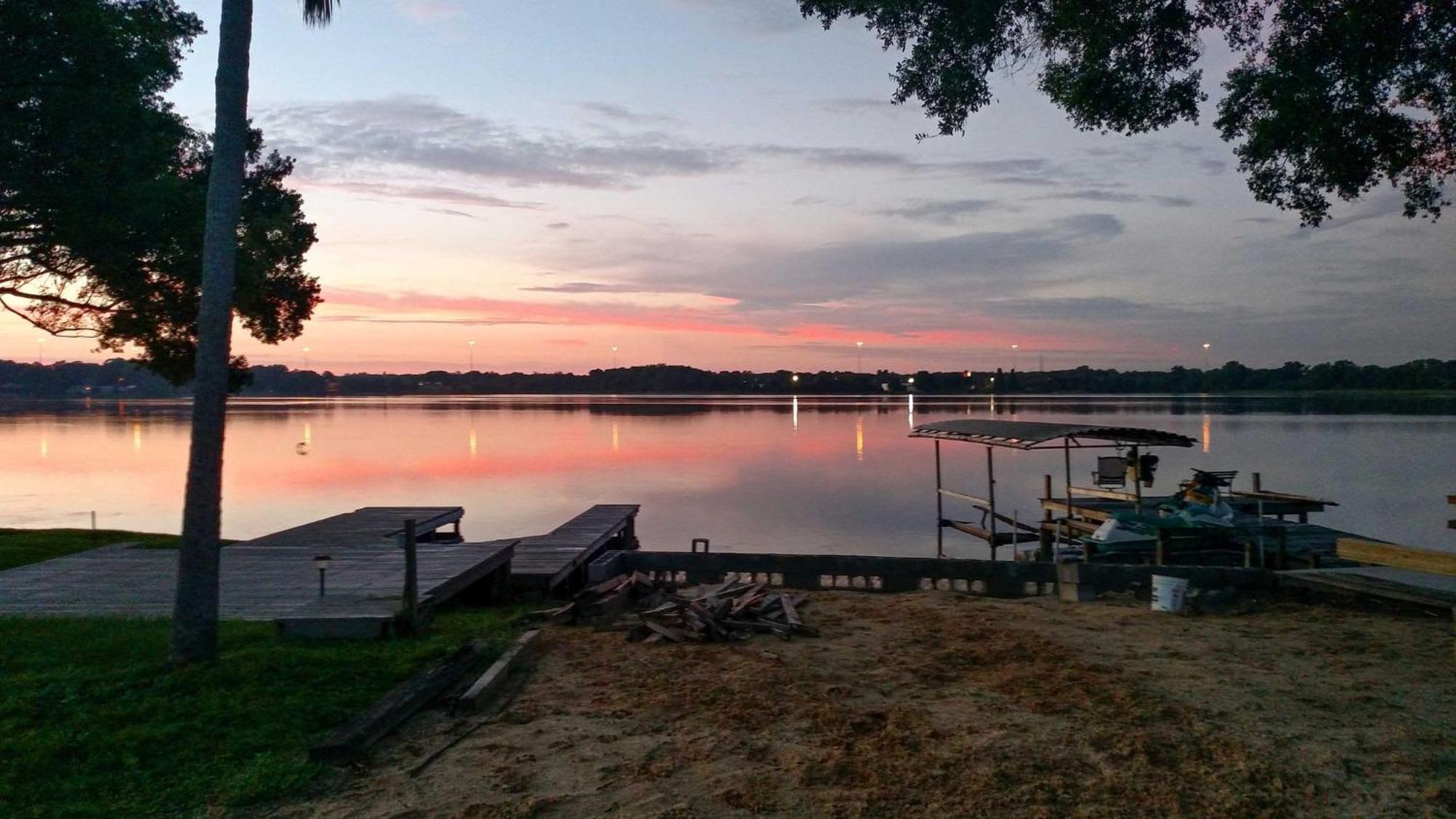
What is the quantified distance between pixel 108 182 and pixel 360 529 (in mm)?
6633

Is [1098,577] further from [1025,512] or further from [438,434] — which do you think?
[438,434]

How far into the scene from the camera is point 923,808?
5.34 metres

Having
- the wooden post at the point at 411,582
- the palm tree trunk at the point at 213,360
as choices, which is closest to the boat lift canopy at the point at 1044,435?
the wooden post at the point at 411,582

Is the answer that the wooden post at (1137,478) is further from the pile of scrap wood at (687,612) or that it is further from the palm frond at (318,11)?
the palm frond at (318,11)

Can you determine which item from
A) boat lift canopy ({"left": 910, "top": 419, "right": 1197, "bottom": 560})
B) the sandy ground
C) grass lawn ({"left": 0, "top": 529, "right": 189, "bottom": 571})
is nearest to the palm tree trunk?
the sandy ground

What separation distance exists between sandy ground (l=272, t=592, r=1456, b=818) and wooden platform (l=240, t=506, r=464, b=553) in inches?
252

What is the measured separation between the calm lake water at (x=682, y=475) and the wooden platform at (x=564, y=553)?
6450 millimetres

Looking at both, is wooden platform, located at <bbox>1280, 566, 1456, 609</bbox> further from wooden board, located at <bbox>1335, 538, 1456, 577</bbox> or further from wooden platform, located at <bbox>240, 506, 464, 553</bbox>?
wooden platform, located at <bbox>240, 506, 464, 553</bbox>

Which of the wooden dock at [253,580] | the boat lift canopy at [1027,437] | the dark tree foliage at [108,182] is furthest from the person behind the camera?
the boat lift canopy at [1027,437]

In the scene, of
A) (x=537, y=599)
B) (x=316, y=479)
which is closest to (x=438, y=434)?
(x=316, y=479)

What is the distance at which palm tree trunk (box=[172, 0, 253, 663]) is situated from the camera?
290 inches

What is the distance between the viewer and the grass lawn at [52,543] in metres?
14.2

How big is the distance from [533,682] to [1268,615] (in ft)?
28.3

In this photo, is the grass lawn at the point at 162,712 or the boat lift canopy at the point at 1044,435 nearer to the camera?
the grass lawn at the point at 162,712
